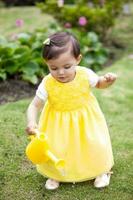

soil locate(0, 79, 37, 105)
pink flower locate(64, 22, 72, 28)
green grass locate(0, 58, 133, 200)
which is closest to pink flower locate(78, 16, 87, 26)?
pink flower locate(64, 22, 72, 28)

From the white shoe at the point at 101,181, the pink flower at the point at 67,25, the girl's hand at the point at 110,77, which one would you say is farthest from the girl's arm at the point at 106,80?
the pink flower at the point at 67,25

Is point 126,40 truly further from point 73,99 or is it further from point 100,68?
point 73,99

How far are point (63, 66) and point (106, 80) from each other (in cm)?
34

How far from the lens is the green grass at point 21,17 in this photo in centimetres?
966

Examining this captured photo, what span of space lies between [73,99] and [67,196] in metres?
0.71

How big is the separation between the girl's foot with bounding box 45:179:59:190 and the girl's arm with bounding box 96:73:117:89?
A: 31.2 inches

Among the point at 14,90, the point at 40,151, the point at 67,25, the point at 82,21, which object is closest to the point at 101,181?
the point at 40,151

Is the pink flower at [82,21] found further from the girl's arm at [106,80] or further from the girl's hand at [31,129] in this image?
the girl's hand at [31,129]

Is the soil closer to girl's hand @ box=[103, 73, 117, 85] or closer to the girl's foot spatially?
the girl's foot

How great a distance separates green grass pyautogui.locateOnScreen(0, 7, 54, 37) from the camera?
31.7 ft

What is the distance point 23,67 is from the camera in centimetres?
587

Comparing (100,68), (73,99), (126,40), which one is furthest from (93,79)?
(126,40)

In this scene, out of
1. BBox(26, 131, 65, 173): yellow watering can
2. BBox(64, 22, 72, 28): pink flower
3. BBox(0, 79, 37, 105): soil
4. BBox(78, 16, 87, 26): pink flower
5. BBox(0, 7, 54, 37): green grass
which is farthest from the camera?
BBox(0, 7, 54, 37): green grass

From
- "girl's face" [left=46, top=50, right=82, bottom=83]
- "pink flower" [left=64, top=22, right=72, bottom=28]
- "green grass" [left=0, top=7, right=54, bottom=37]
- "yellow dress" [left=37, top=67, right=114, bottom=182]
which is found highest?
"girl's face" [left=46, top=50, right=82, bottom=83]
